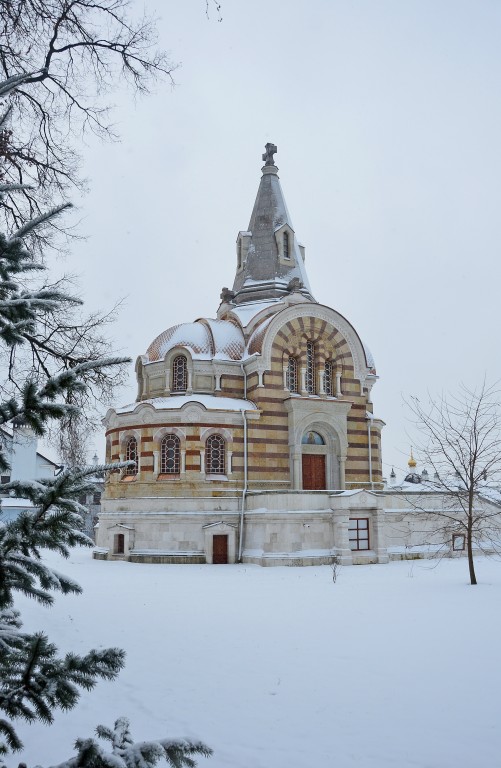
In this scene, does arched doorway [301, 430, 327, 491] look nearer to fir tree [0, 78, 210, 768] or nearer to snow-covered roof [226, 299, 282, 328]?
snow-covered roof [226, 299, 282, 328]

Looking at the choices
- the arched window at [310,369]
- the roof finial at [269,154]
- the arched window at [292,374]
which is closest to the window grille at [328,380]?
the arched window at [310,369]

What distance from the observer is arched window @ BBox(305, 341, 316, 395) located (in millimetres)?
29281

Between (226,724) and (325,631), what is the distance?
15.3ft

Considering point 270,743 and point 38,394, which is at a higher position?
point 38,394

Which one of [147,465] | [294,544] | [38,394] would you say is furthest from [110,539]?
[38,394]

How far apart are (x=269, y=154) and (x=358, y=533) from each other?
22.4 meters

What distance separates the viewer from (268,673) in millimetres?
8617

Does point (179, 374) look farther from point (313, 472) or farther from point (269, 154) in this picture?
point (269, 154)

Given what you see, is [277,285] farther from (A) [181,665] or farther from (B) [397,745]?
(B) [397,745]

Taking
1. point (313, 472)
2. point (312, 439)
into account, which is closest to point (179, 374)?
point (312, 439)

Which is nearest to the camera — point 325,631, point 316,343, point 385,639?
point 385,639

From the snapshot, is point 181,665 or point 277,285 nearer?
point 181,665

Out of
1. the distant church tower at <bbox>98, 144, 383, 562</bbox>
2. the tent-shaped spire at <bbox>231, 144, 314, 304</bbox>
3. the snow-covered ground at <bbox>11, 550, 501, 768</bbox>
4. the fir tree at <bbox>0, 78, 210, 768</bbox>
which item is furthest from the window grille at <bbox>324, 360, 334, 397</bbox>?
the fir tree at <bbox>0, 78, 210, 768</bbox>

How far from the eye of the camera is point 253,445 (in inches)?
1079
